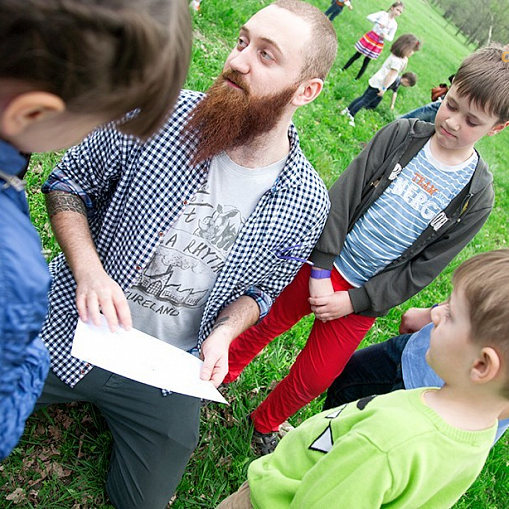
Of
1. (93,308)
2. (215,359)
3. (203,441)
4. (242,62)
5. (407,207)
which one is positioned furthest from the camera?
(203,441)

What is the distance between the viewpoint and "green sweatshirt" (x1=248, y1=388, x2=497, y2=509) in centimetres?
141

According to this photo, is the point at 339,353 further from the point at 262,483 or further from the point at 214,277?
the point at 262,483

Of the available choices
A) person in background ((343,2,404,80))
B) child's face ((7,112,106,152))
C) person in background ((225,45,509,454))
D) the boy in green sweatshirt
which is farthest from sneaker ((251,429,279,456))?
person in background ((343,2,404,80))

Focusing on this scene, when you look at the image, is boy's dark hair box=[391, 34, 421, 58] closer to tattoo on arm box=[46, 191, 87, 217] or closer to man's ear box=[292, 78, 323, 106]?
man's ear box=[292, 78, 323, 106]

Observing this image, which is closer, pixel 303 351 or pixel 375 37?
pixel 303 351

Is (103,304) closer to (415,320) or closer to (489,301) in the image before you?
(489,301)

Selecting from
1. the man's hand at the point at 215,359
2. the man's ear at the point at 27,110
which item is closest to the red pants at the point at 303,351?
the man's hand at the point at 215,359

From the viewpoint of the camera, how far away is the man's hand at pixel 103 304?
1923 mm

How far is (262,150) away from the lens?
2.52 metres

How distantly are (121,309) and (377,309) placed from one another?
147 cm

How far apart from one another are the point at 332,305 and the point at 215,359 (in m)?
0.85

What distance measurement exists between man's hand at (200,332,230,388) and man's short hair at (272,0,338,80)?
1293mm

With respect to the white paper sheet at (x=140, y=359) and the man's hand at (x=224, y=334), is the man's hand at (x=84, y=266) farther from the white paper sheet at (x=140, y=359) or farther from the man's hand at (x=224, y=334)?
the man's hand at (x=224, y=334)

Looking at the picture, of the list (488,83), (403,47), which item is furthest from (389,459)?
(403,47)
